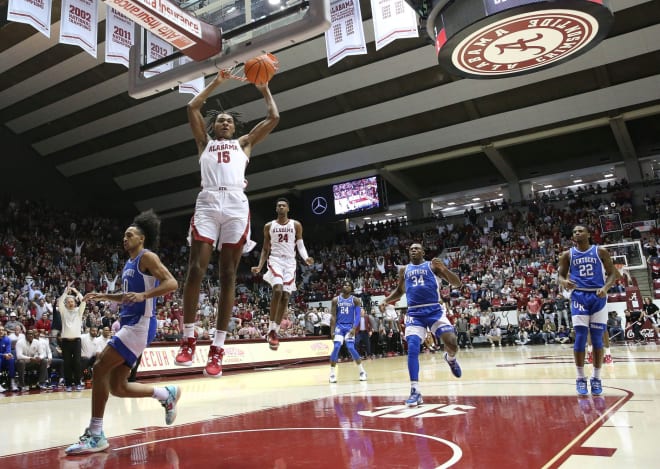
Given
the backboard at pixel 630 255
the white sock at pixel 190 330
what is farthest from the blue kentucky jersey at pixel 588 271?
the backboard at pixel 630 255

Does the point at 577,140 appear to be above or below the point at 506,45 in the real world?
above

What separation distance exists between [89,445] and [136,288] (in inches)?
50.3

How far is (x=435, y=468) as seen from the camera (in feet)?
10.5

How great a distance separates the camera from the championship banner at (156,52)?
6.16m

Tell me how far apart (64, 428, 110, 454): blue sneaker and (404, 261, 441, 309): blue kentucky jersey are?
394cm

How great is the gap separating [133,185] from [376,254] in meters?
14.3

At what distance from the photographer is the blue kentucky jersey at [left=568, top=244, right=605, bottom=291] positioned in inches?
257

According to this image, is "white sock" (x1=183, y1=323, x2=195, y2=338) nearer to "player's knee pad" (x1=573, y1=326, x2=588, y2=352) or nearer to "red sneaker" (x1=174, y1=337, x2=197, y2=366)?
"red sneaker" (x1=174, y1=337, x2=197, y2=366)

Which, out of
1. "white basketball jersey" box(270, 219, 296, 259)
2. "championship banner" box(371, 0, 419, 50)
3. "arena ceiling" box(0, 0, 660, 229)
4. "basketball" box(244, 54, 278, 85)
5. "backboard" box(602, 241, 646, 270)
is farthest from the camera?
"arena ceiling" box(0, 0, 660, 229)

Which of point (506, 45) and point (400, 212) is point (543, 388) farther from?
point (400, 212)

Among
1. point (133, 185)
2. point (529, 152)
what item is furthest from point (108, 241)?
point (529, 152)

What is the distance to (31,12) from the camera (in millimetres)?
10391

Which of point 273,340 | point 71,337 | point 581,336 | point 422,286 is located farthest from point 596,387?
point 71,337

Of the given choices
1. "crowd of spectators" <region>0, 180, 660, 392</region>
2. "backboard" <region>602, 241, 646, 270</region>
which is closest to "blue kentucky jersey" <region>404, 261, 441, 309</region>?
"crowd of spectators" <region>0, 180, 660, 392</region>
